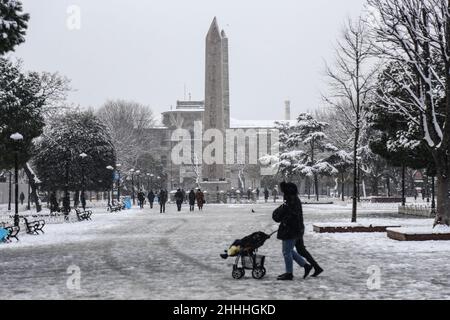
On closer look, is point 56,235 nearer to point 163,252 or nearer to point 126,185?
point 163,252

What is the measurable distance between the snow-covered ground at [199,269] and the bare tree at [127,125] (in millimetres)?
45430

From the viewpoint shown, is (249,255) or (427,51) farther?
(427,51)

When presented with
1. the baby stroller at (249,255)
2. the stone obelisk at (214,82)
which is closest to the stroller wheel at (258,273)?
the baby stroller at (249,255)

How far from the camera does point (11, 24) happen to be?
11906 mm

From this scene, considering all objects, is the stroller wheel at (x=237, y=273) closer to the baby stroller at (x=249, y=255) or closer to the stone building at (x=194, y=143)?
the baby stroller at (x=249, y=255)

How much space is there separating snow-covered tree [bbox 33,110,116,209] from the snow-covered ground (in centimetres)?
2747

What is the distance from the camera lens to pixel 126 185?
70.9 m

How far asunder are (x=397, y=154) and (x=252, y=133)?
3223 inches

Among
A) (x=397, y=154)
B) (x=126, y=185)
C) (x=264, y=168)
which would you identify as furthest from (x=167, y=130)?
(x=397, y=154)

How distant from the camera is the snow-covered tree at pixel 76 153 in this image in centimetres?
4422

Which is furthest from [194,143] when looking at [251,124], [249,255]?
[249,255]

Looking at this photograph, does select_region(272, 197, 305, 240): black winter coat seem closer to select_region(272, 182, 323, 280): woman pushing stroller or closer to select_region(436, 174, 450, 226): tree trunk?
select_region(272, 182, 323, 280): woman pushing stroller

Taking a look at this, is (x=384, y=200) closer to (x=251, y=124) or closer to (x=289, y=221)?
(x=289, y=221)

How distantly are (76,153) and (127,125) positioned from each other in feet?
71.3
